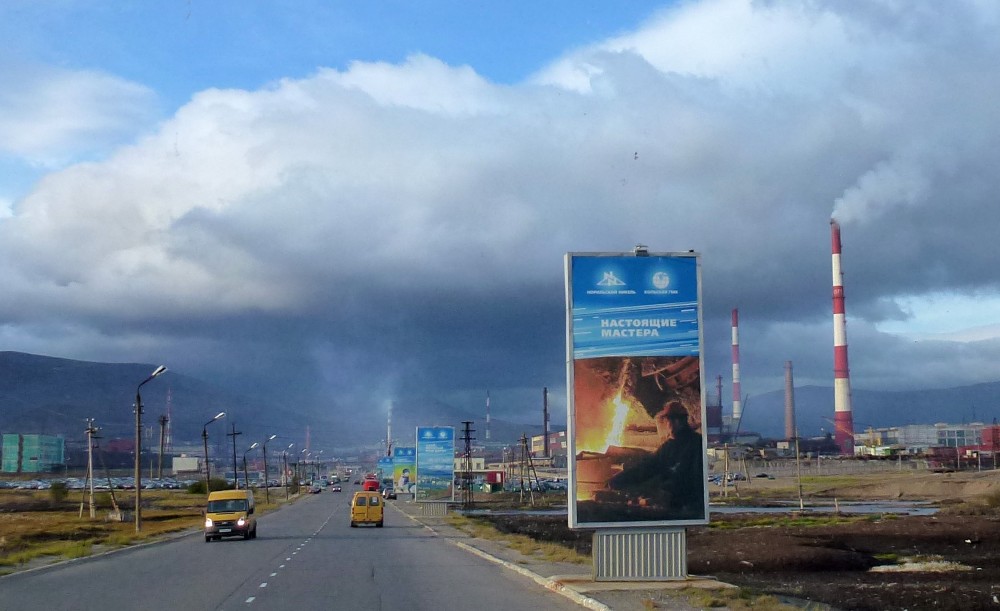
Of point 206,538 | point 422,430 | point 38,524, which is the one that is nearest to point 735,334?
point 422,430

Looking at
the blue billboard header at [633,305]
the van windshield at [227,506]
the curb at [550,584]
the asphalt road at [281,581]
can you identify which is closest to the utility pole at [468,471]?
the van windshield at [227,506]

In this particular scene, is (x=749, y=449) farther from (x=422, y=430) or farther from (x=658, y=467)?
(x=658, y=467)

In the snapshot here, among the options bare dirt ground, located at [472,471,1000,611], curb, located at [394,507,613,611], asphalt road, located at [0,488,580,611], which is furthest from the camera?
bare dirt ground, located at [472,471,1000,611]

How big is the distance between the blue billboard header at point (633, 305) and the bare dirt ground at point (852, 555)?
18.0ft

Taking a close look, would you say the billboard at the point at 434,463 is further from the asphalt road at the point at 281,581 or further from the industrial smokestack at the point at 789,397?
the industrial smokestack at the point at 789,397

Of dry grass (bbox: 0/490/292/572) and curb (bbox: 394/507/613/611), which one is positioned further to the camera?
dry grass (bbox: 0/490/292/572)

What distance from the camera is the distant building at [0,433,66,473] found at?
189 metres

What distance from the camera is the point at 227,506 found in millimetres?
41594

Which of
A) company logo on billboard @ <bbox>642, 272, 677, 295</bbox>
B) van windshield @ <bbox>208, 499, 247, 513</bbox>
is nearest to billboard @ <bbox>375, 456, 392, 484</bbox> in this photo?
van windshield @ <bbox>208, 499, 247, 513</bbox>

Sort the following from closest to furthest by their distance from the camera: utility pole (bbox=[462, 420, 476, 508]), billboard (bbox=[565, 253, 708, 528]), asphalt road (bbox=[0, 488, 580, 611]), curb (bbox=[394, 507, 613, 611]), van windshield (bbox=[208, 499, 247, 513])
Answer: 1. curb (bbox=[394, 507, 613, 611])
2. asphalt road (bbox=[0, 488, 580, 611])
3. billboard (bbox=[565, 253, 708, 528])
4. van windshield (bbox=[208, 499, 247, 513])
5. utility pole (bbox=[462, 420, 476, 508])

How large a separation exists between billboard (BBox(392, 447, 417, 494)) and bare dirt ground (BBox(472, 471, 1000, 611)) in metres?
39.7

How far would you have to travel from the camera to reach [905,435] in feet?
614

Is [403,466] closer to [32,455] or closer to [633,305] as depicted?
[633,305]

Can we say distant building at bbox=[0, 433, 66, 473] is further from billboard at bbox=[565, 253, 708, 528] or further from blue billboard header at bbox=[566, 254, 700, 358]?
blue billboard header at bbox=[566, 254, 700, 358]
